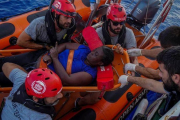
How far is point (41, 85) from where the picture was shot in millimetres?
1798

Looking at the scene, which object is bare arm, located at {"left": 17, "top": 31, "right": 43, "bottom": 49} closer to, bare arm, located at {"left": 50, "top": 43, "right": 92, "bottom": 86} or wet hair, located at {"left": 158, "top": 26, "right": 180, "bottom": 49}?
bare arm, located at {"left": 50, "top": 43, "right": 92, "bottom": 86}

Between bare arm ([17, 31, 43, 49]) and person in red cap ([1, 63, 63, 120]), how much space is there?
1.10 metres

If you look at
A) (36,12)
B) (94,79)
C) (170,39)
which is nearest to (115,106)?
(94,79)

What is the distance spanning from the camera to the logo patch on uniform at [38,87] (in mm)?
1781

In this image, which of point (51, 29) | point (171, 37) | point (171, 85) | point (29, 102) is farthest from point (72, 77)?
point (171, 37)

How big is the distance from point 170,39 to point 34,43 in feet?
7.34

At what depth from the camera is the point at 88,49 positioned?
116 inches

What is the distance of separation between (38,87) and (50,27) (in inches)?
51.6

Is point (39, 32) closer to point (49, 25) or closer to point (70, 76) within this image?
point (49, 25)

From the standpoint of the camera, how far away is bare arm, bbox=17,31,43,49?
9.17 ft

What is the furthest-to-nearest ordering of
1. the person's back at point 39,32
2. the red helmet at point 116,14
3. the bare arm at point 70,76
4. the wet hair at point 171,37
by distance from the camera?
the red helmet at point 116,14 → the person's back at point 39,32 → the wet hair at point 171,37 → the bare arm at point 70,76

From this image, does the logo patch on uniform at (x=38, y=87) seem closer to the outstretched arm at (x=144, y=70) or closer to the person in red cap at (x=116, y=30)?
the outstretched arm at (x=144, y=70)

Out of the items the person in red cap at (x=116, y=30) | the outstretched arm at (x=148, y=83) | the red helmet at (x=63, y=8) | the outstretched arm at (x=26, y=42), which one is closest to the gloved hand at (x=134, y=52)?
the person in red cap at (x=116, y=30)

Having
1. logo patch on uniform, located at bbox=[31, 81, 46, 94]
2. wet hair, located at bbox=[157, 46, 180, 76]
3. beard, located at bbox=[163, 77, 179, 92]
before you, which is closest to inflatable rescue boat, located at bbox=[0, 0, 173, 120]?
logo patch on uniform, located at bbox=[31, 81, 46, 94]
